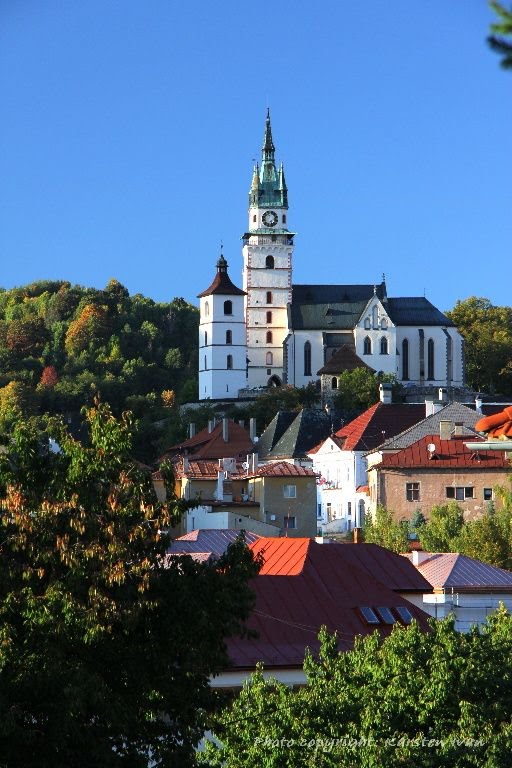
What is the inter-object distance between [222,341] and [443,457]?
185 feet

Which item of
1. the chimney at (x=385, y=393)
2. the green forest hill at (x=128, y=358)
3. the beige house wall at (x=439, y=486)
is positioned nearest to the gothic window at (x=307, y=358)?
the green forest hill at (x=128, y=358)

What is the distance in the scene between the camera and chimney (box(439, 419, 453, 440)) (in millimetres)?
83312

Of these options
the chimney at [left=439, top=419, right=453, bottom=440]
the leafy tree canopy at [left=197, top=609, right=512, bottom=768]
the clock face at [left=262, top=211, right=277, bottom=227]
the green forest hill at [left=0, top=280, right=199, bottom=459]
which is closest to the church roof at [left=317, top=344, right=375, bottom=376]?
the green forest hill at [left=0, top=280, right=199, bottom=459]

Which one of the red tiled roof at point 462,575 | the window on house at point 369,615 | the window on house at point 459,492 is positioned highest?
the window on house at point 459,492

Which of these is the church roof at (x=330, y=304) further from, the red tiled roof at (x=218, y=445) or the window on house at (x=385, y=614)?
the window on house at (x=385, y=614)

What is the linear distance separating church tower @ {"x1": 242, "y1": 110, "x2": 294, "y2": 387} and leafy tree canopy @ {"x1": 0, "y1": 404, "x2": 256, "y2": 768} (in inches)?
4378

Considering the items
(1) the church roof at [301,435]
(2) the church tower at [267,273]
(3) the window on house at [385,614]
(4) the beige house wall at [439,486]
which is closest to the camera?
(3) the window on house at [385,614]

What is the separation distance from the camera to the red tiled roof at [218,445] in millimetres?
108688

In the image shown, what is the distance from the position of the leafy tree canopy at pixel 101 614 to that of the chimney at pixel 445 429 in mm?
59480

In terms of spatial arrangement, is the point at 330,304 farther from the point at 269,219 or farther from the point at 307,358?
the point at 269,219

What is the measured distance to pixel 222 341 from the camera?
448 ft

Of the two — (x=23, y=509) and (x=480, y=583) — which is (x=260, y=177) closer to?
(x=480, y=583)

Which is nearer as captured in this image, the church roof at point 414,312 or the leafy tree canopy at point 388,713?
the leafy tree canopy at point 388,713

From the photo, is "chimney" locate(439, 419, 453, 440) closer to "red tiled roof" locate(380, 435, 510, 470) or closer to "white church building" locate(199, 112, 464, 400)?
"red tiled roof" locate(380, 435, 510, 470)
